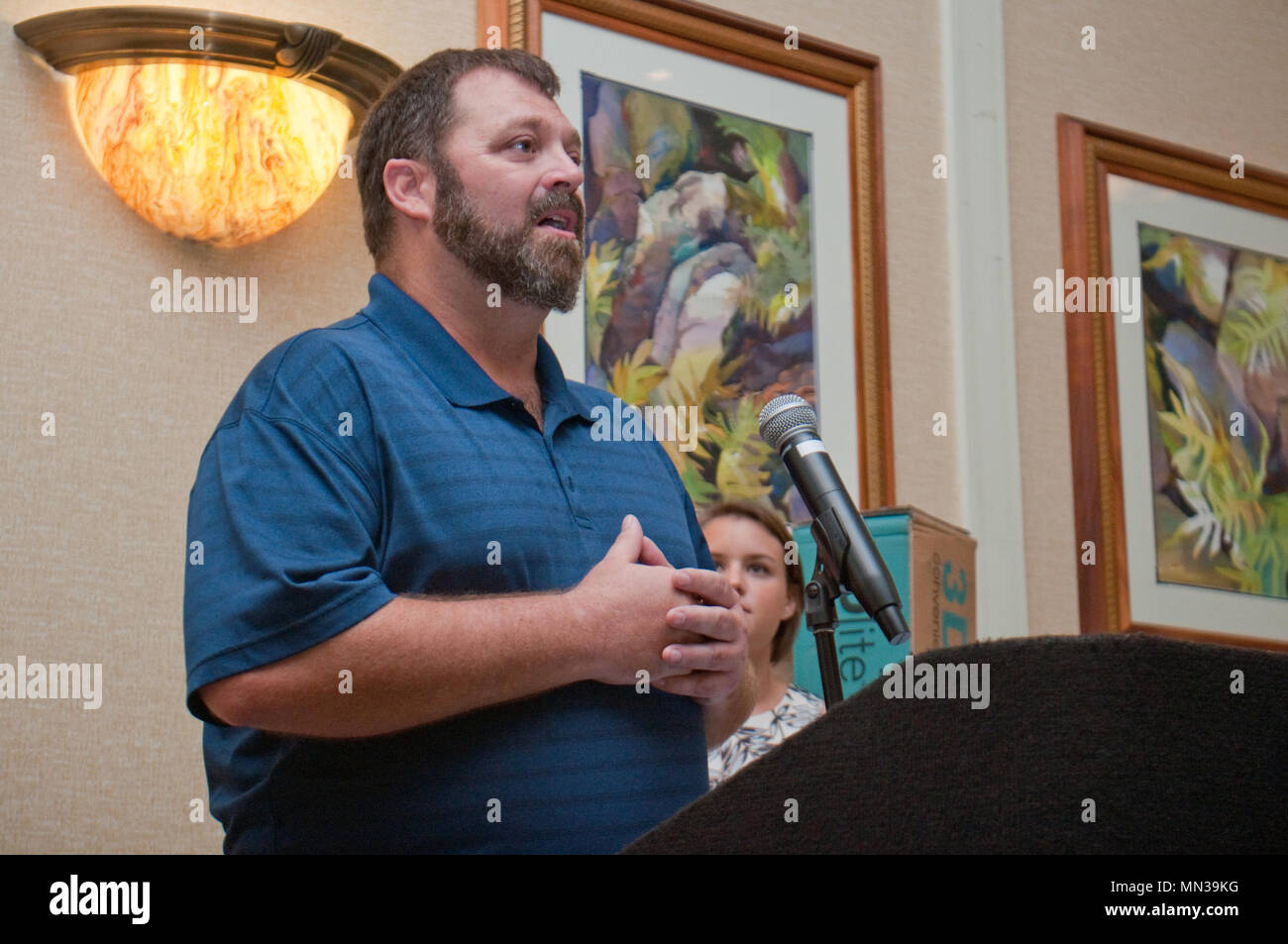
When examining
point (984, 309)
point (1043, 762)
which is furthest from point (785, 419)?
point (984, 309)

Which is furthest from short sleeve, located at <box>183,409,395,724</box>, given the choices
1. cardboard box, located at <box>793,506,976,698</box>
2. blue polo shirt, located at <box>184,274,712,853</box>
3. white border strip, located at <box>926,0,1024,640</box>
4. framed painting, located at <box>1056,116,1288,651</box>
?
framed painting, located at <box>1056,116,1288,651</box>

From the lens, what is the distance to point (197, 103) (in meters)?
1.82

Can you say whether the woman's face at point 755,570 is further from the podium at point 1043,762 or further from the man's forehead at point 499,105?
the podium at point 1043,762

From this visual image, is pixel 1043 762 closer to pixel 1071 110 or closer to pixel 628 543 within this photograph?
pixel 628 543

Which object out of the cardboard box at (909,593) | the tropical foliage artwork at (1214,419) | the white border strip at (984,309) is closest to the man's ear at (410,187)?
the cardboard box at (909,593)

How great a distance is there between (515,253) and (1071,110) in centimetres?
192

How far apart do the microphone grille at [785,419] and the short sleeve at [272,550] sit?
0.41 m

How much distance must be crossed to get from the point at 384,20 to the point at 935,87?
1.16 meters

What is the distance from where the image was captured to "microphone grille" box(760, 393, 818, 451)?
4.53 ft

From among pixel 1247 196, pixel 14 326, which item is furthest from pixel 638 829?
pixel 1247 196

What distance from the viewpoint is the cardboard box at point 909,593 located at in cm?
207

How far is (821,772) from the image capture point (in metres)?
0.70

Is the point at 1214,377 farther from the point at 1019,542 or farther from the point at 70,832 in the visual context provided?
the point at 70,832
